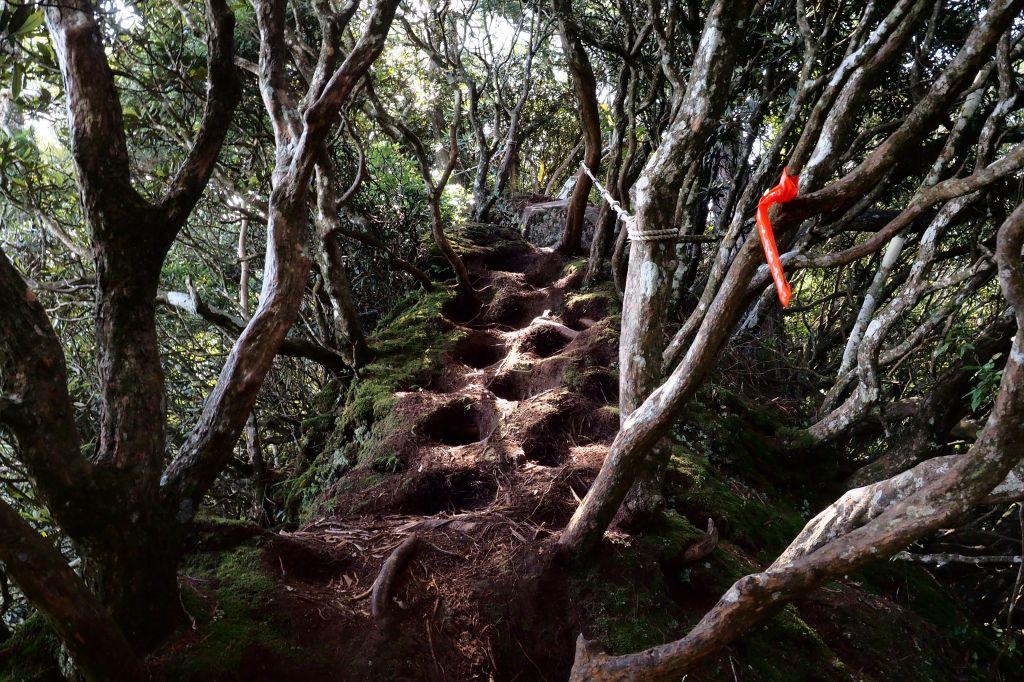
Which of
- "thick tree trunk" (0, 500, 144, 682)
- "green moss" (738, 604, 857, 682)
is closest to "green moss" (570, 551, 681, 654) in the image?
"green moss" (738, 604, 857, 682)

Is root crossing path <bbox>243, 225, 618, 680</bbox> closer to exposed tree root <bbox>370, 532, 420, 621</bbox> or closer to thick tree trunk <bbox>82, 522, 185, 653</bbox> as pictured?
exposed tree root <bbox>370, 532, 420, 621</bbox>

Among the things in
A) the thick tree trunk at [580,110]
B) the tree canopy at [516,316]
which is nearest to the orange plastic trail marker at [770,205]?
the tree canopy at [516,316]

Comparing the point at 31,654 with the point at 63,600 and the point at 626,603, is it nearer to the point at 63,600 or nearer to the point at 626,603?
the point at 63,600

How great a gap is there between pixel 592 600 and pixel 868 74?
12.1ft

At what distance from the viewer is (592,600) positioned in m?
3.29

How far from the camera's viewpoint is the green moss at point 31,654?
2.47 meters

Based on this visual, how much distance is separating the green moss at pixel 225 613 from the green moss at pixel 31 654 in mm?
457

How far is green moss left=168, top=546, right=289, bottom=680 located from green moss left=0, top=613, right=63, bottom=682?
0.46 metres

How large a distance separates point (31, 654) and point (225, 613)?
0.68 m

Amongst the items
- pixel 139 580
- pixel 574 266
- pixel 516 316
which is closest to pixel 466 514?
pixel 139 580

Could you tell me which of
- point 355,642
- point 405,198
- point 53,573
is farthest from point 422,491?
point 405,198

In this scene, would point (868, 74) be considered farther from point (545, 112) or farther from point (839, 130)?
point (545, 112)

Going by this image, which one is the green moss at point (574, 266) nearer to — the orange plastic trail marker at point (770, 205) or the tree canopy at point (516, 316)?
the tree canopy at point (516, 316)

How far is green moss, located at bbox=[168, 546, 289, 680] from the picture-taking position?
8.44ft
